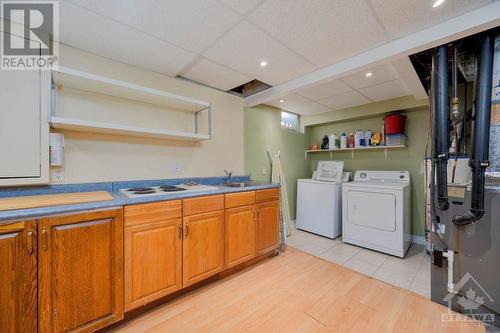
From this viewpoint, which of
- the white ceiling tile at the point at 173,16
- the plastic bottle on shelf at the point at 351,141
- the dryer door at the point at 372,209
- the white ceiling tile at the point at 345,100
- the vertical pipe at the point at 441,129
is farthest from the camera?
the plastic bottle on shelf at the point at 351,141

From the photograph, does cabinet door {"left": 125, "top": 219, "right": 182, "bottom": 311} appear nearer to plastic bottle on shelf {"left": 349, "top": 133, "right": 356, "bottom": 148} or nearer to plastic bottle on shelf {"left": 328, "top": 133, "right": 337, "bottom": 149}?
plastic bottle on shelf {"left": 328, "top": 133, "right": 337, "bottom": 149}

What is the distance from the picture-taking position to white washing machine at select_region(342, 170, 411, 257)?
267cm

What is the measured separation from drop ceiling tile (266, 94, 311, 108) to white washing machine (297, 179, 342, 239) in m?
1.34

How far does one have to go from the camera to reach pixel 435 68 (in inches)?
71.8

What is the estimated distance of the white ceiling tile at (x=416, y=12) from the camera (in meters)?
1.34

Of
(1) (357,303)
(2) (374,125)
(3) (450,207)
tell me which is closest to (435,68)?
(3) (450,207)

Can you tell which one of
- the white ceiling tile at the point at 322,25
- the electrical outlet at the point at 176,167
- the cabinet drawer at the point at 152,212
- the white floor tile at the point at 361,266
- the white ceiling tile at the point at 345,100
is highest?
the white ceiling tile at the point at 322,25

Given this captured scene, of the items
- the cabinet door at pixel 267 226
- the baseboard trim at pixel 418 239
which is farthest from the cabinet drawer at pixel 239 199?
the baseboard trim at pixel 418 239

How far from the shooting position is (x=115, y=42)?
176cm

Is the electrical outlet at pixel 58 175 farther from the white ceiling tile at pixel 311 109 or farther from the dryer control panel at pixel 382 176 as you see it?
the dryer control panel at pixel 382 176

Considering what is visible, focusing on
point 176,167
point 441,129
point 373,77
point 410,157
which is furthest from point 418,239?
point 176,167

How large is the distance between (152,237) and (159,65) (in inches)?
67.8

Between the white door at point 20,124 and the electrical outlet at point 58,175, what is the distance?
5.6 inches

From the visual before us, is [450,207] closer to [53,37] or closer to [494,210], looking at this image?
[494,210]
